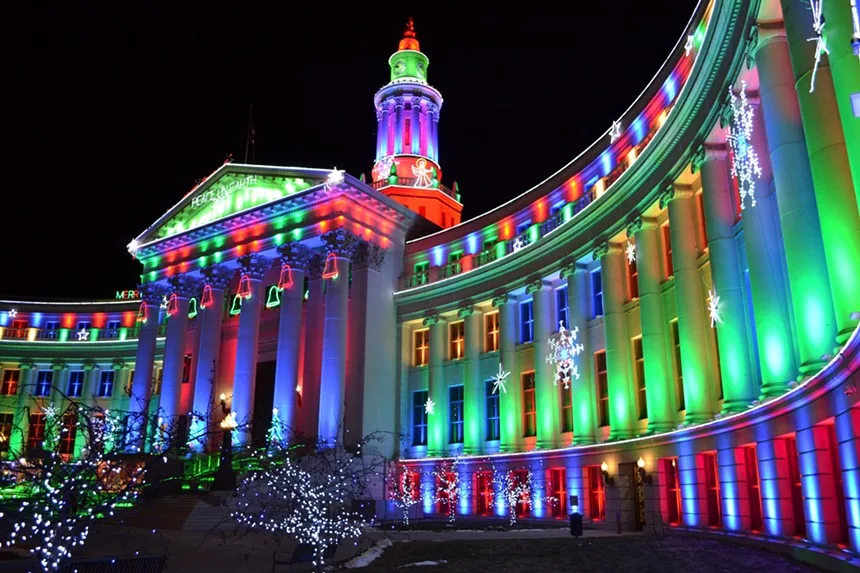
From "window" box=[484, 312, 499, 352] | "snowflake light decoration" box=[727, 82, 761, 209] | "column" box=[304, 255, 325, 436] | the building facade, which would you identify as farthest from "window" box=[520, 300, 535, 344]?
"snowflake light decoration" box=[727, 82, 761, 209]

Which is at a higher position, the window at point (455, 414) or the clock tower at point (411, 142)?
the clock tower at point (411, 142)

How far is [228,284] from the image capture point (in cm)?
4656

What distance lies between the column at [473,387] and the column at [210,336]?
15624mm

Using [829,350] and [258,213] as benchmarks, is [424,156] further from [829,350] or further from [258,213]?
[829,350]

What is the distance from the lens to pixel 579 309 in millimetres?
32969

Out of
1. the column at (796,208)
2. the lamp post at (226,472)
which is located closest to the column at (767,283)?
the column at (796,208)

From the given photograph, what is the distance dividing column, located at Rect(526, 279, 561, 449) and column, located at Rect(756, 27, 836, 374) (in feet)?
59.7

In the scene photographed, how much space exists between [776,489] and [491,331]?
23168mm

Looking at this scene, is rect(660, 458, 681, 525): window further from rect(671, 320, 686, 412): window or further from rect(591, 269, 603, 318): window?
rect(591, 269, 603, 318): window

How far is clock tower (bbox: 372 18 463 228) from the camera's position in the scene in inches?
2160

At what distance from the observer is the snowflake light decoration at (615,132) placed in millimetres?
31530

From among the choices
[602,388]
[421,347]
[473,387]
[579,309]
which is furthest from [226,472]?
[579,309]

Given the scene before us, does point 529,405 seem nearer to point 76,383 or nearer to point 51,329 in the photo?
point 76,383

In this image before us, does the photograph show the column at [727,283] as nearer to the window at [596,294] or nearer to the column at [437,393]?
the window at [596,294]
